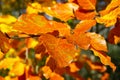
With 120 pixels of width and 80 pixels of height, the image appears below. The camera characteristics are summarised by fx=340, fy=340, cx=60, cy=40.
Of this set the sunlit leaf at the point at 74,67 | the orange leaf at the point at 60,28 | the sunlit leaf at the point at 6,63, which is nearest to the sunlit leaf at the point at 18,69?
the sunlit leaf at the point at 6,63

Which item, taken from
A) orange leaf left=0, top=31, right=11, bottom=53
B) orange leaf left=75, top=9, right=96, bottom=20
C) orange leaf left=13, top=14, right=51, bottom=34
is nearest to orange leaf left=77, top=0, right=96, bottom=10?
orange leaf left=75, top=9, right=96, bottom=20

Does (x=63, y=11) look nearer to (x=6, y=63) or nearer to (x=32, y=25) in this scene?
(x=32, y=25)

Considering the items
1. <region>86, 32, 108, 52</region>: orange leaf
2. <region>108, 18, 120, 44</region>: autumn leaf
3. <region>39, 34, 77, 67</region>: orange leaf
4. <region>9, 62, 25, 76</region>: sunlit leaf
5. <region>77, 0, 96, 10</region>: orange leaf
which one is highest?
<region>77, 0, 96, 10</region>: orange leaf

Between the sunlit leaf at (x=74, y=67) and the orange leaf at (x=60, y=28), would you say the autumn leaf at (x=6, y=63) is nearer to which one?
the sunlit leaf at (x=74, y=67)

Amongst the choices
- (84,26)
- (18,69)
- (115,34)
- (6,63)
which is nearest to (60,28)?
(84,26)

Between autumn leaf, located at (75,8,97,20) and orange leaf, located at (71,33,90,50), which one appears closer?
orange leaf, located at (71,33,90,50)

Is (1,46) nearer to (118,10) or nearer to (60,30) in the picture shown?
(60,30)

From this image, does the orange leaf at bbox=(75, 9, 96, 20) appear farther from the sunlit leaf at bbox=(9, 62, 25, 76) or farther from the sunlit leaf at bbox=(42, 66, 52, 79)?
the sunlit leaf at bbox=(9, 62, 25, 76)

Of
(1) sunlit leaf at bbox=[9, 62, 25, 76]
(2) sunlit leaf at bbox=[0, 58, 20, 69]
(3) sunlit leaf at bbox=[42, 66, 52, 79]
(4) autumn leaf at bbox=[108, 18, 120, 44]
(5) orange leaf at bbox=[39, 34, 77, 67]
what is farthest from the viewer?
(2) sunlit leaf at bbox=[0, 58, 20, 69]
